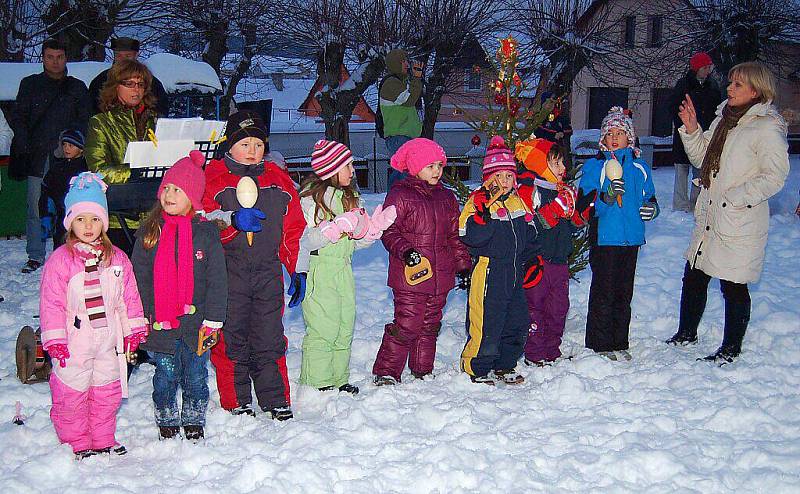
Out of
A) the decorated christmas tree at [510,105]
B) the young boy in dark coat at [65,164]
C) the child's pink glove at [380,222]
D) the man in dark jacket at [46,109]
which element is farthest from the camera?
the man in dark jacket at [46,109]

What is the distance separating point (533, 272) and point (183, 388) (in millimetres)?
2595

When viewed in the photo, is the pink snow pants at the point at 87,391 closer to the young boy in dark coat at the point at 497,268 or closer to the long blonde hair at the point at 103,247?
the long blonde hair at the point at 103,247

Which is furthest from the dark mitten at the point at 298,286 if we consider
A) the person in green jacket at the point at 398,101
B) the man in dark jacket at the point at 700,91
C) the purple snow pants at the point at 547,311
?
the man in dark jacket at the point at 700,91

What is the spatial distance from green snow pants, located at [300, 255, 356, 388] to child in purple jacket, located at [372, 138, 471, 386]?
1.09ft

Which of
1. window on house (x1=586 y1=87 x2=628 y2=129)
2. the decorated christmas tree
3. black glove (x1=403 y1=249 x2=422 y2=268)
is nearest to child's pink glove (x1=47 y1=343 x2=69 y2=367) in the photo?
black glove (x1=403 y1=249 x2=422 y2=268)

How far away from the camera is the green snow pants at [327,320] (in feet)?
17.3

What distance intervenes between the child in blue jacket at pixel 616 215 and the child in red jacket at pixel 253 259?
7.78 ft

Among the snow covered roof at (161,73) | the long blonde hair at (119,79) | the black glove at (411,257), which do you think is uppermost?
the snow covered roof at (161,73)

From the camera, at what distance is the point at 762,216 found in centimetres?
598

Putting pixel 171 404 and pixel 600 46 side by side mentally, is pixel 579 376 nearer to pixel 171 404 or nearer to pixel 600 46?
pixel 171 404

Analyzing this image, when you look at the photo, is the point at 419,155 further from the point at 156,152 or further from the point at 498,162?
the point at 156,152

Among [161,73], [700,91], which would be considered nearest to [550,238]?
[700,91]

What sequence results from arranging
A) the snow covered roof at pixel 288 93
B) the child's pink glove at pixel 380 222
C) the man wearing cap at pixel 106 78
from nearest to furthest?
1. the child's pink glove at pixel 380 222
2. the man wearing cap at pixel 106 78
3. the snow covered roof at pixel 288 93

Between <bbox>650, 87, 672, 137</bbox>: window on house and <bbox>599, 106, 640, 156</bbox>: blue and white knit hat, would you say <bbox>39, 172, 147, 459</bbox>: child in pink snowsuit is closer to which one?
<bbox>599, 106, 640, 156</bbox>: blue and white knit hat
